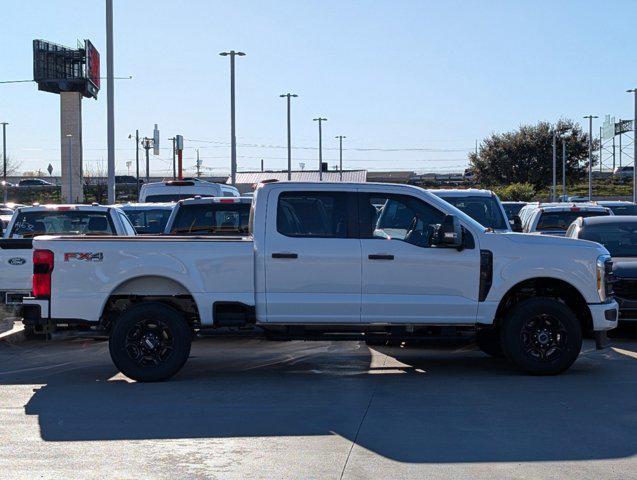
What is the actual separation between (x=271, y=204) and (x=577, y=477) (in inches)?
186

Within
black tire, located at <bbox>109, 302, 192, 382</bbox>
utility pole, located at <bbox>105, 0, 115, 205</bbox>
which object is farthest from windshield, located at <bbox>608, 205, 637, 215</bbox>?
black tire, located at <bbox>109, 302, 192, 382</bbox>

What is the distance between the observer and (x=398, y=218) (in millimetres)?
10250

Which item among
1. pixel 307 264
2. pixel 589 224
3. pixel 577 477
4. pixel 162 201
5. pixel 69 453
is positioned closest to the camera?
pixel 577 477

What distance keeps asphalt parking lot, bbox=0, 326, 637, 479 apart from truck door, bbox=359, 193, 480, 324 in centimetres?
72

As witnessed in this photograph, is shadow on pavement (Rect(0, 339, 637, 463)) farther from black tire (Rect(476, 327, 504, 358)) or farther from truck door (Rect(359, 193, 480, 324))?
truck door (Rect(359, 193, 480, 324))

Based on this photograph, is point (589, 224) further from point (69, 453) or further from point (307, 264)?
point (69, 453)

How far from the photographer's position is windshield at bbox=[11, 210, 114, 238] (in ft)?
45.1

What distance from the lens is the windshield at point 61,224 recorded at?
45.1ft

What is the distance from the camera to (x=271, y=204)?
1019cm

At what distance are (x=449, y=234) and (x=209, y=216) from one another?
5462 mm

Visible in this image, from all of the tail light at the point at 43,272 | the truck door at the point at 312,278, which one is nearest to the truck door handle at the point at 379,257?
the truck door at the point at 312,278

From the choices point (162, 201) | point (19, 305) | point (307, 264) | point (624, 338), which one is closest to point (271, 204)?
point (307, 264)

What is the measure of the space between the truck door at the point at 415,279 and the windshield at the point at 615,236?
183 inches

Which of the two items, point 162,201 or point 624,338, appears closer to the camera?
point 624,338
